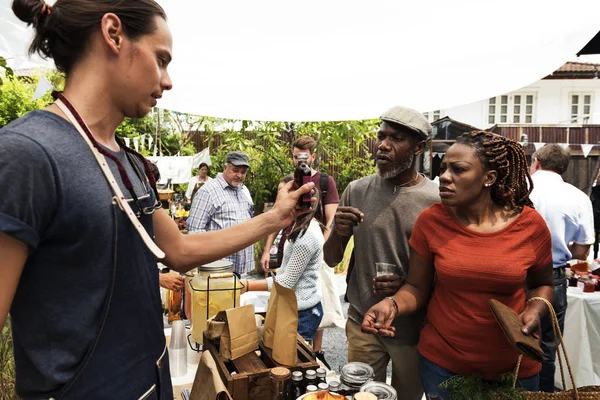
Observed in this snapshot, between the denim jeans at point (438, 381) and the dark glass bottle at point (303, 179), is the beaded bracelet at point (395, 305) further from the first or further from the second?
the dark glass bottle at point (303, 179)

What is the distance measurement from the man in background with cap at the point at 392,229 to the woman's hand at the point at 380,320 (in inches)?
9.4

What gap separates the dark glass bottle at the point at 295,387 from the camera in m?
1.68

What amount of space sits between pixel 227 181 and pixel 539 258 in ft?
11.8

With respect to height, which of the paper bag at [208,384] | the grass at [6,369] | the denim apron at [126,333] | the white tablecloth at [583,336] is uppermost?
the denim apron at [126,333]

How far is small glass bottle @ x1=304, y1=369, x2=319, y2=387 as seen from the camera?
1.70 m

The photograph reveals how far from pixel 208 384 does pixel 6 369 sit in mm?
1167

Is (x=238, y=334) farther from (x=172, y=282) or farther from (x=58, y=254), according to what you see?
(x=58, y=254)

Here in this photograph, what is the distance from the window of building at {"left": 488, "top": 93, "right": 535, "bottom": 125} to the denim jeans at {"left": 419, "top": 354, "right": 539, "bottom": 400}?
2140 cm

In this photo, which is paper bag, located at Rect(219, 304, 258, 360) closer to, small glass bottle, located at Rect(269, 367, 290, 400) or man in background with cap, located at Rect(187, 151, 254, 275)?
small glass bottle, located at Rect(269, 367, 290, 400)

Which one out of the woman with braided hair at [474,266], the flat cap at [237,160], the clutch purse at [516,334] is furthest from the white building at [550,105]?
the clutch purse at [516,334]

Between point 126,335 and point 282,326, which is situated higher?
point 126,335

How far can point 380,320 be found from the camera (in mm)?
1992

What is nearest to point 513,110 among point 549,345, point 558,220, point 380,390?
point 558,220

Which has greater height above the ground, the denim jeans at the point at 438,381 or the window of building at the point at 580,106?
the window of building at the point at 580,106
